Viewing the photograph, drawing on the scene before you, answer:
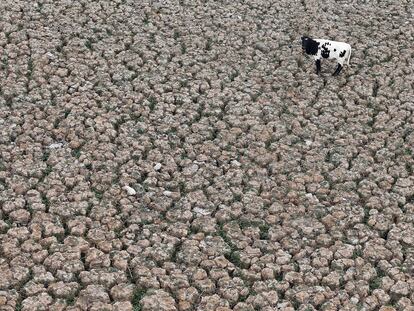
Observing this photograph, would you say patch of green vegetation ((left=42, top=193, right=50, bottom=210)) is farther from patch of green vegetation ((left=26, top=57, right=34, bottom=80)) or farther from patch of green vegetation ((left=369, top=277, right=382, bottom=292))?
patch of green vegetation ((left=369, top=277, right=382, bottom=292))

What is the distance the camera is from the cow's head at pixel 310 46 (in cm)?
795

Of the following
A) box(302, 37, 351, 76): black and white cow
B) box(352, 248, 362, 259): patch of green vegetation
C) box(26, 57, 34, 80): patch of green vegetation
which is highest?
box(302, 37, 351, 76): black and white cow

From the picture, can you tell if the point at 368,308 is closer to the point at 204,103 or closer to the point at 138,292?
the point at 138,292

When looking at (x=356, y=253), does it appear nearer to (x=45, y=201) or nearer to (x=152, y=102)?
(x=45, y=201)

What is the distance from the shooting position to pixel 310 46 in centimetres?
798

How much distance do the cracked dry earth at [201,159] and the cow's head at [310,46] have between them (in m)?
0.26

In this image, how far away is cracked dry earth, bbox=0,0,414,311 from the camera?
5.44 meters

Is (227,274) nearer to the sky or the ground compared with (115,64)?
nearer to the ground

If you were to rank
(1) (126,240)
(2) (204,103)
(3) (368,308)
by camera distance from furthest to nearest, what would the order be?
(2) (204,103), (1) (126,240), (3) (368,308)

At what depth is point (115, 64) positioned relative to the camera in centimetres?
806

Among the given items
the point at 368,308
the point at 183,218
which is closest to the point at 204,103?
the point at 183,218

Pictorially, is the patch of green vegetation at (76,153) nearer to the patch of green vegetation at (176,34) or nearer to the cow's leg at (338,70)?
the patch of green vegetation at (176,34)

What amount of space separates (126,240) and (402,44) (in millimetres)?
4871

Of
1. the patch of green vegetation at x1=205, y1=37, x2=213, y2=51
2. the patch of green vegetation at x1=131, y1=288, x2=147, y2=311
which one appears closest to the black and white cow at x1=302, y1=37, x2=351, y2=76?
the patch of green vegetation at x1=205, y1=37, x2=213, y2=51
